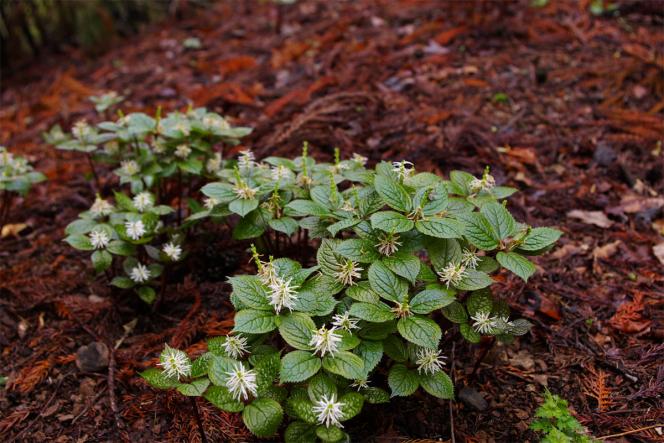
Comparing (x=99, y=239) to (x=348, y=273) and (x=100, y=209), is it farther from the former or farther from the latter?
(x=348, y=273)

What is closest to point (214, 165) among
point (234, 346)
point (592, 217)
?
point (234, 346)

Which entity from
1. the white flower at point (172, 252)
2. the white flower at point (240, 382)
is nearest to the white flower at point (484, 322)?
the white flower at point (240, 382)

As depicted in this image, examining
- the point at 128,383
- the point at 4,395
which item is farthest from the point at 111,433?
the point at 4,395

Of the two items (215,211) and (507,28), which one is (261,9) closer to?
(507,28)

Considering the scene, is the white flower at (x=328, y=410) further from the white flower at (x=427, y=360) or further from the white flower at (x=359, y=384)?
the white flower at (x=427, y=360)

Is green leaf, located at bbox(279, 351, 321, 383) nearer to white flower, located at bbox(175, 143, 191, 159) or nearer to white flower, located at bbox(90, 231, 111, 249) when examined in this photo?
white flower, located at bbox(90, 231, 111, 249)
